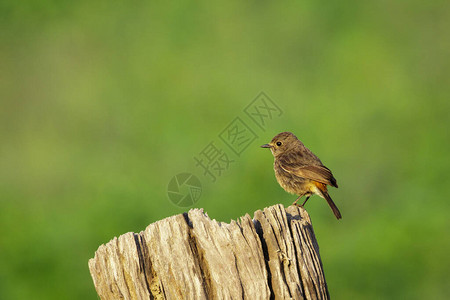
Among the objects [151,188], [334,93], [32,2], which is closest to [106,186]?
[151,188]

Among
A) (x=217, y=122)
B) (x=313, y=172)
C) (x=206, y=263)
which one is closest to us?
(x=206, y=263)

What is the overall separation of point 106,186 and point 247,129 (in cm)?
265

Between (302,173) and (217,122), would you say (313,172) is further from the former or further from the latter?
(217,122)

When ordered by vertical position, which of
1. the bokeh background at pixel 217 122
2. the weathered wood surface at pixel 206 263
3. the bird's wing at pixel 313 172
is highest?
the bokeh background at pixel 217 122

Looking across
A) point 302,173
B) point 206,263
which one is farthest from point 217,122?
point 206,263

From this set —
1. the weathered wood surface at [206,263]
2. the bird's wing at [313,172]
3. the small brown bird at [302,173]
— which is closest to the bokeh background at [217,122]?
the small brown bird at [302,173]

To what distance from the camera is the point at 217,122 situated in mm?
13734

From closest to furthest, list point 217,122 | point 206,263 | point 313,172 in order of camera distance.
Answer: point 206,263
point 313,172
point 217,122

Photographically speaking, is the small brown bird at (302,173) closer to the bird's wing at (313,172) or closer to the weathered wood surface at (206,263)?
the bird's wing at (313,172)

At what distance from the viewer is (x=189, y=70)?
15.3 meters

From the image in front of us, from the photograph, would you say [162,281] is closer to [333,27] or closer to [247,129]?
[247,129]

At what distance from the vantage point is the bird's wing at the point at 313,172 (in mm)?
8766

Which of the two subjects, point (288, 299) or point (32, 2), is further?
point (32, 2)

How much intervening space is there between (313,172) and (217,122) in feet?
16.5
